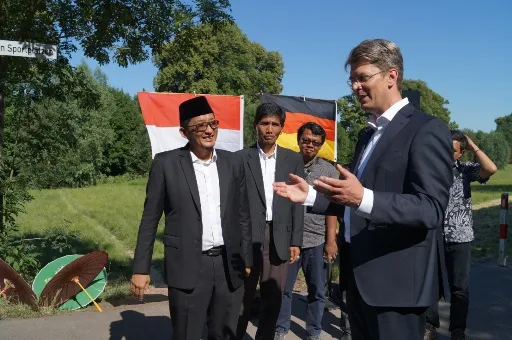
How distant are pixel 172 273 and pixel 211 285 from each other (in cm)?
28

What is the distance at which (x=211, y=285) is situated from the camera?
3.59m

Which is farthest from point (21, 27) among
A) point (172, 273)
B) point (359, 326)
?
point (359, 326)

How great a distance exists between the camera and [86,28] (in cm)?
694

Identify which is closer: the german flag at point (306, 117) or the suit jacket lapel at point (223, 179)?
the suit jacket lapel at point (223, 179)

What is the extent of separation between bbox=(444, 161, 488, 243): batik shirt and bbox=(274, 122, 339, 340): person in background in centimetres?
107

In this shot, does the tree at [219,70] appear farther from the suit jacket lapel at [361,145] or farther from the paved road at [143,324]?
the suit jacket lapel at [361,145]

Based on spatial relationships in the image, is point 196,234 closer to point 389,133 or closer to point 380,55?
point 389,133

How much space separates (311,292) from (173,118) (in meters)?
2.69

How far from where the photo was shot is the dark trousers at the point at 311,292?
5.03 metres

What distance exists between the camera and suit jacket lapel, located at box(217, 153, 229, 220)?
365 centimetres

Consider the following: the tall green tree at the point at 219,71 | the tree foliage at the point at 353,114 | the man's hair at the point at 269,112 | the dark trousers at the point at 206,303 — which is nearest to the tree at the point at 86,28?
the man's hair at the point at 269,112

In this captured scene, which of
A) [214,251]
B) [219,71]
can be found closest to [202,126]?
[214,251]

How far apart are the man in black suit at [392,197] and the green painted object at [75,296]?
4.10m

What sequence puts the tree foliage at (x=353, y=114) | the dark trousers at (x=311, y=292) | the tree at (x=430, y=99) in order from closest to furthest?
the dark trousers at (x=311, y=292) → the tree foliage at (x=353, y=114) → the tree at (x=430, y=99)
